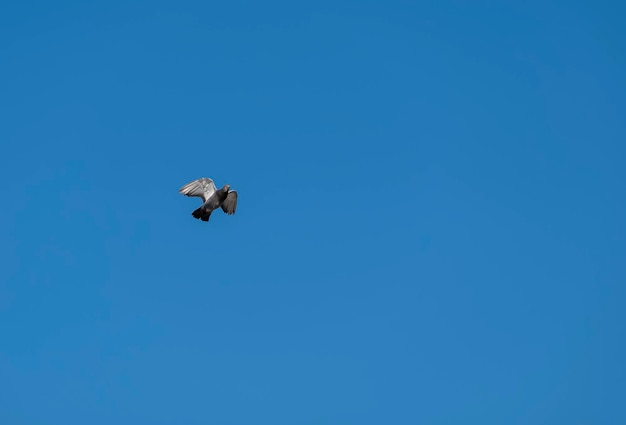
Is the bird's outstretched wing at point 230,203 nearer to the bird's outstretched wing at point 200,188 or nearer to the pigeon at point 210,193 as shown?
the pigeon at point 210,193

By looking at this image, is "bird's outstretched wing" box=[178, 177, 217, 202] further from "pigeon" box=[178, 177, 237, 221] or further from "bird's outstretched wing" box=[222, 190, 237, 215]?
"bird's outstretched wing" box=[222, 190, 237, 215]

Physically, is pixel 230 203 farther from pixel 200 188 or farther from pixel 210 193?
pixel 200 188

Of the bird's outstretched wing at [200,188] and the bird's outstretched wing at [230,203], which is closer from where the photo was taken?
the bird's outstretched wing at [200,188]

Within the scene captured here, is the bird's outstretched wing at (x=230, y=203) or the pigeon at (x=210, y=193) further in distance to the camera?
the bird's outstretched wing at (x=230, y=203)

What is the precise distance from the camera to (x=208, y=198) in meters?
44.1

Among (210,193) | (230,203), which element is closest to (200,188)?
(210,193)

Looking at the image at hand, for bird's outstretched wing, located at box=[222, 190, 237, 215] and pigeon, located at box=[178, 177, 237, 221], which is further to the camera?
bird's outstretched wing, located at box=[222, 190, 237, 215]

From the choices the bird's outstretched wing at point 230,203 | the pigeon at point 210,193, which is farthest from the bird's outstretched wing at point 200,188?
the bird's outstretched wing at point 230,203

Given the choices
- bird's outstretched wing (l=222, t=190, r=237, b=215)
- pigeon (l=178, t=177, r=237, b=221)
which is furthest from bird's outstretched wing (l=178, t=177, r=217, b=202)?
bird's outstretched wing (l=222, t=190, r=237, b=215)

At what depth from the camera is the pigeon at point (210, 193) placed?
4369cm

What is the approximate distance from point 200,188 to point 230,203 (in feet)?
6.73

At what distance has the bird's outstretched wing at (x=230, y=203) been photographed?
4481cm

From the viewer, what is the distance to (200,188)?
145 ft

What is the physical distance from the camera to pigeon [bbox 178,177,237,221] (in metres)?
43.7
